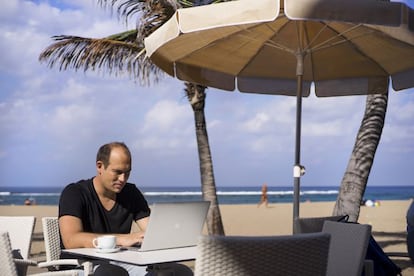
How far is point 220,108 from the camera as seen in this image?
4347cm

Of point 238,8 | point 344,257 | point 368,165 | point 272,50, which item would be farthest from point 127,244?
point 368,165

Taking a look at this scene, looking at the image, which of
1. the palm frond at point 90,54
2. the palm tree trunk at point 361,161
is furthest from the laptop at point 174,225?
the palm frond at point 90,54

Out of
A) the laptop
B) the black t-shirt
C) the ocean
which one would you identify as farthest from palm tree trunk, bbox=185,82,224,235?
the ocean

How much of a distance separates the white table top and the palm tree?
6180mm

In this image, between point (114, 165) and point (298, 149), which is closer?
point (114, 165)

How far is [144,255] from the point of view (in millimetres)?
3271

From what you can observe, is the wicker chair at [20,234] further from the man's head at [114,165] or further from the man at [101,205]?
the man's head at [114,165]

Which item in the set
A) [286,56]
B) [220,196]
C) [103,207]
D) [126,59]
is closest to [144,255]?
[103,207]

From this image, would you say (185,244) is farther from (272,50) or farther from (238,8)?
(272,50)

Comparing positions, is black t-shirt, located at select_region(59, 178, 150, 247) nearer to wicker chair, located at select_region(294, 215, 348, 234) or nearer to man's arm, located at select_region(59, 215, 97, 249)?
man's arm, located at select_region(59, 215, 97, 249)

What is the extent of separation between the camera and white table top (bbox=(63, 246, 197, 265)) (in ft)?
10.1

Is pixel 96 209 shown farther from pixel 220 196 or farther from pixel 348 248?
pixel 220 196

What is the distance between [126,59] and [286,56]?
430cm

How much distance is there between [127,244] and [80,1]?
1408 inches
